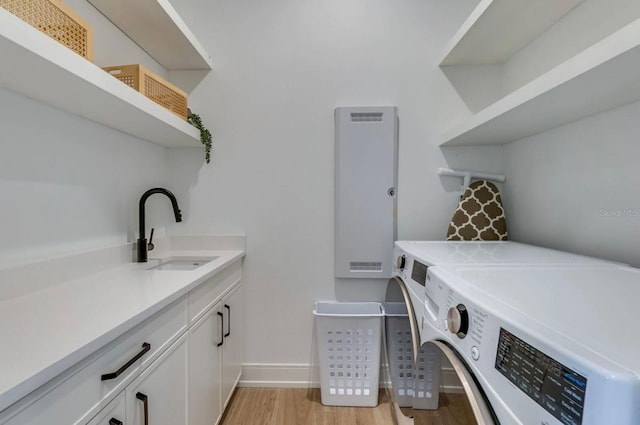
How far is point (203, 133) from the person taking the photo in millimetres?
1847

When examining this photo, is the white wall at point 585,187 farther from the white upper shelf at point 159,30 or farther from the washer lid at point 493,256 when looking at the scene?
the white upper shelf at point 159,30

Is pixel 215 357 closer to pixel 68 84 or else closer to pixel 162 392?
pixel 162 392

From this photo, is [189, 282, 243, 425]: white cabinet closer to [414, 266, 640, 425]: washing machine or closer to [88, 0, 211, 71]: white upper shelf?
[414, 266, 640, 425]: washing machine

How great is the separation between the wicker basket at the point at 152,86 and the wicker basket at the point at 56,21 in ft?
0.86

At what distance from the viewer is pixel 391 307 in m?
1.78

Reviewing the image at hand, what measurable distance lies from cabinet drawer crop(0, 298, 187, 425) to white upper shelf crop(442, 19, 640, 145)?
60.3 inches

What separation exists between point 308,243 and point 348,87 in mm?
1066

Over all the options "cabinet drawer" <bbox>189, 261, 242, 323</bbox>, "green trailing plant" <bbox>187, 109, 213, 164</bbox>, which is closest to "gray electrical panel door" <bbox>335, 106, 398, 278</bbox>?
"cabinet drawer" <bbox>189, 261, 242, 323</bbox>

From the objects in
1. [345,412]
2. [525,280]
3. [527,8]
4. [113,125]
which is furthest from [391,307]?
[113,125]

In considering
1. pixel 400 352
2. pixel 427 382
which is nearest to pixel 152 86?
pixel 427 382

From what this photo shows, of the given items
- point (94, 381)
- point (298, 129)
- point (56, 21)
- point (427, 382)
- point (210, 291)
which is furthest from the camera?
point (298, 129)

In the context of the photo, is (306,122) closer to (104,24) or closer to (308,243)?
(308,243)

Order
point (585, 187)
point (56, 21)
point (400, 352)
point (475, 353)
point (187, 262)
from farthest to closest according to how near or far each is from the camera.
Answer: point (187, 262) < point (400, 352) < point (585, 187) < point (56, 21) < point (475, 353)

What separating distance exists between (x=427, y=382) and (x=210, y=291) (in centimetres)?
103
